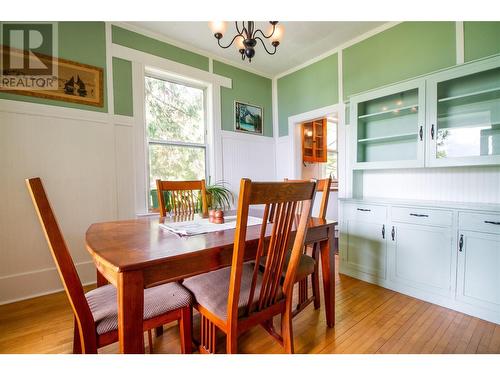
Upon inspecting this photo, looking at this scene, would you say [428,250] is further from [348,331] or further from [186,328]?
[186,328]

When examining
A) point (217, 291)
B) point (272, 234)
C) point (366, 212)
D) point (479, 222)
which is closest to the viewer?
point (272, 234)

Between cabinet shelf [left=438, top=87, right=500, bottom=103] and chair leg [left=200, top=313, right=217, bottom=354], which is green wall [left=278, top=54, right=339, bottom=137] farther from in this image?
chair leg [left=200, top=313, right=217, bottom=354]

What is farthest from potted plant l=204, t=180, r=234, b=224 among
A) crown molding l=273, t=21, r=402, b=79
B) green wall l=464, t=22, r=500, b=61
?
green wall l=464, t=22, r=500, b=61

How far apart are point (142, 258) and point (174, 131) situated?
2.51m

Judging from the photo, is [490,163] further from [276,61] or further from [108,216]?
[108,216]

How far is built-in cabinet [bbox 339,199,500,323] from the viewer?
1805 millimetres

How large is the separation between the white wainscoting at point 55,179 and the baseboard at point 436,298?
104 inches

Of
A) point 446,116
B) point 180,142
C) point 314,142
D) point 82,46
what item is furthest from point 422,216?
point 82,46

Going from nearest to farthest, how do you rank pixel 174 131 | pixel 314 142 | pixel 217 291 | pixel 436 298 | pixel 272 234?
pixel 272 234, pixel 217 291, pixel 436 298, pixel 174 131, pixel 314 142

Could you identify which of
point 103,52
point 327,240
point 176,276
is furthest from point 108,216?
point 327,240

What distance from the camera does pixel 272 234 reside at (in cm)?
107

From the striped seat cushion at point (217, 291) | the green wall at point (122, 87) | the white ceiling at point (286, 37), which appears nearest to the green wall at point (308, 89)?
the white ceiling at point (286, 37)

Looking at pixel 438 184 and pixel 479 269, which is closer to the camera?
pixel 479 269
